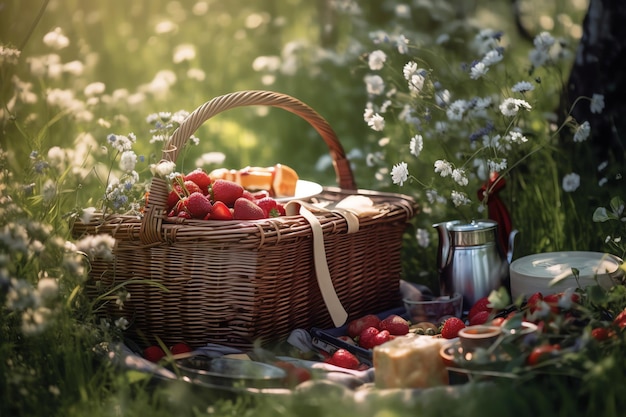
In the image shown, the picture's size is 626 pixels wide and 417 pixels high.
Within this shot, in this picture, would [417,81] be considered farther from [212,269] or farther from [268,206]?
[212,269]

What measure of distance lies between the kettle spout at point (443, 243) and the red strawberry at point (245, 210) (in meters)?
0.73

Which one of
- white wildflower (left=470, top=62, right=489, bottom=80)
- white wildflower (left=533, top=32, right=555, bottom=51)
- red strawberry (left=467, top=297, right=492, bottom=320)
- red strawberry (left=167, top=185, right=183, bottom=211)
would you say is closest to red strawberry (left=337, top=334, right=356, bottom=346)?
red strawberry (left=467, top=297, right=492, bottom=320)

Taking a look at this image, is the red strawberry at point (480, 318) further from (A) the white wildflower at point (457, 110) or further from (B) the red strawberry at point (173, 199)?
(B) the red strawberry at point (173, 199)

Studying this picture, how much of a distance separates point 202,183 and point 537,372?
140 centimetres

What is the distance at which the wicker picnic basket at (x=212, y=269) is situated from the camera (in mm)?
2715

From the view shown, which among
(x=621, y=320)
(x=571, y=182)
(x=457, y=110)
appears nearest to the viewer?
(x=621, y=320)

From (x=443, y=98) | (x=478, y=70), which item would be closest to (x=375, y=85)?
(x=443, y=98)

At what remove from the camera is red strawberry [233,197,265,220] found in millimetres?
2848

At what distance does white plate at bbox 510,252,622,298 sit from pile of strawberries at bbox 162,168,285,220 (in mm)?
892

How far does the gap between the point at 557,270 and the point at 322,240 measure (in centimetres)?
84

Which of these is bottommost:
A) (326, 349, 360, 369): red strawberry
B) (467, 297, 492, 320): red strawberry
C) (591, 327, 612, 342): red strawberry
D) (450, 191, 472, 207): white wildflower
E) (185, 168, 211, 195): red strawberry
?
(326, 349, 360, 369): red strawberry

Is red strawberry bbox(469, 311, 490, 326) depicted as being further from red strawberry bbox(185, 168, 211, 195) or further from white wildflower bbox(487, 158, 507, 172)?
red strawberry bbox(185, 168, 211, 195)

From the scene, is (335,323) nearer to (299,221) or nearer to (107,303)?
(299,221)

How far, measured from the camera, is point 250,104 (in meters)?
3.07
